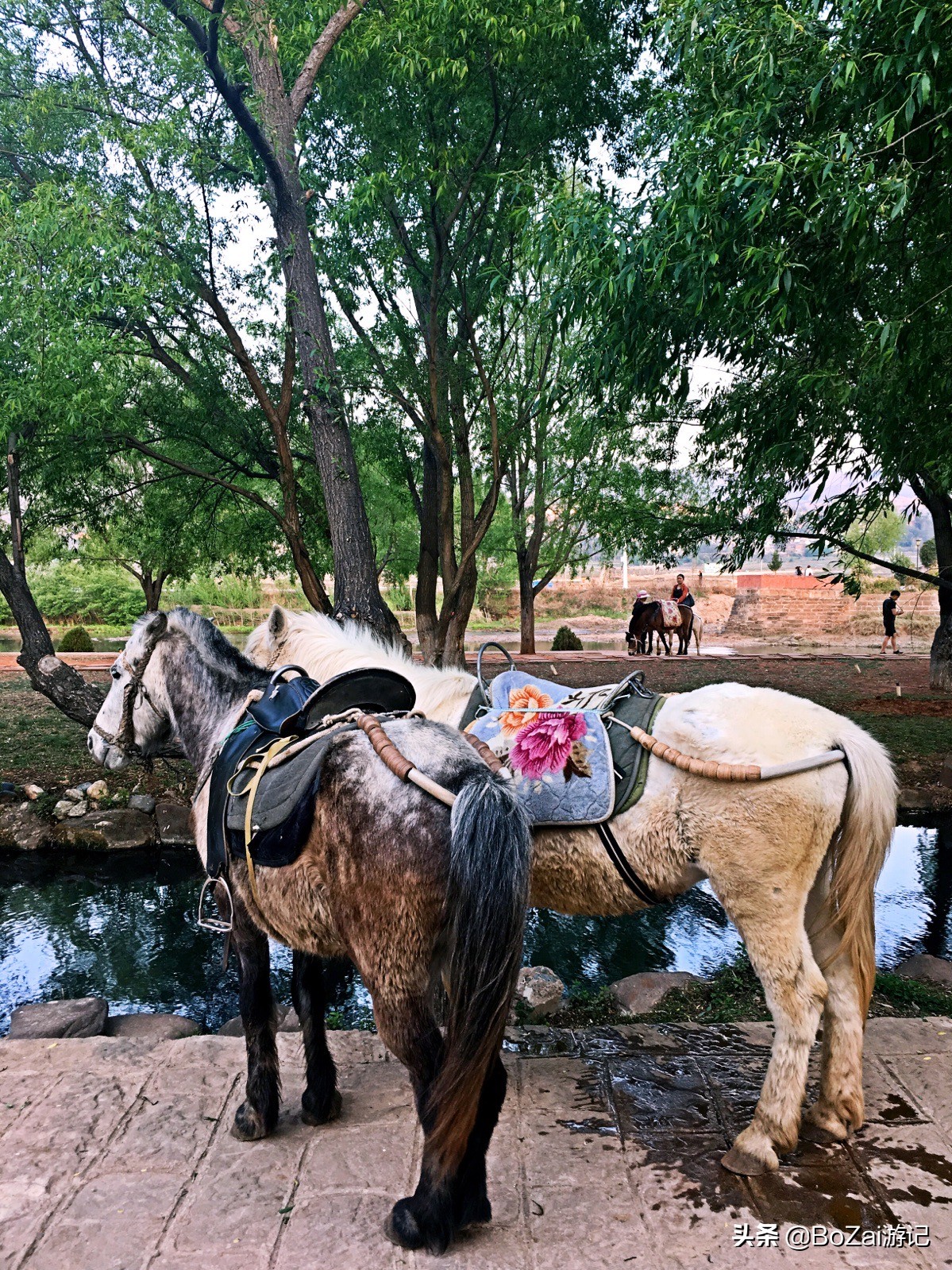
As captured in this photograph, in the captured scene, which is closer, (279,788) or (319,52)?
(279,788)

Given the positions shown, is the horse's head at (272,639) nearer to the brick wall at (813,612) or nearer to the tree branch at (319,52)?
the tree branch at (319,52)

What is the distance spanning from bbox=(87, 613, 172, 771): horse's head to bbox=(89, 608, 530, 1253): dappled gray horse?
0.93 metres

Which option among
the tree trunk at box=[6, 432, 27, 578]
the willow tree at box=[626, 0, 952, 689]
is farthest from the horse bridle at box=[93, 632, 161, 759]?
the tree trunk at box=[6, 432, 27, 578]

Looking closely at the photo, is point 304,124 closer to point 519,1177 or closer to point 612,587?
point 519,1177

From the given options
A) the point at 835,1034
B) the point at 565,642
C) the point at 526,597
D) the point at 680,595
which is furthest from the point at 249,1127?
the point at 680,595

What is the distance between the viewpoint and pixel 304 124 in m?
8.98

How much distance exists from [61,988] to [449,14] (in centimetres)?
822

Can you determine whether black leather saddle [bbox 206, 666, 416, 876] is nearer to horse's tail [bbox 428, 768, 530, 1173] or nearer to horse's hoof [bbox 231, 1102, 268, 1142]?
horse's tail [bbox 428, 768, 530, 1173]

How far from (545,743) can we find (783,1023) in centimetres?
123

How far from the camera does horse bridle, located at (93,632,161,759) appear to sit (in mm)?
3314

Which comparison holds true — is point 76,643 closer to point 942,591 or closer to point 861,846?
point 942,591

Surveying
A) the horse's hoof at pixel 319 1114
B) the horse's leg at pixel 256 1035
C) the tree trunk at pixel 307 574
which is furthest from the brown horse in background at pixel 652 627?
the horse's leg at pixel 256 1035

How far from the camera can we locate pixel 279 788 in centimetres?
249

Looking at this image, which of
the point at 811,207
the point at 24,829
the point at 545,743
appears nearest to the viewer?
the point at 545,743
